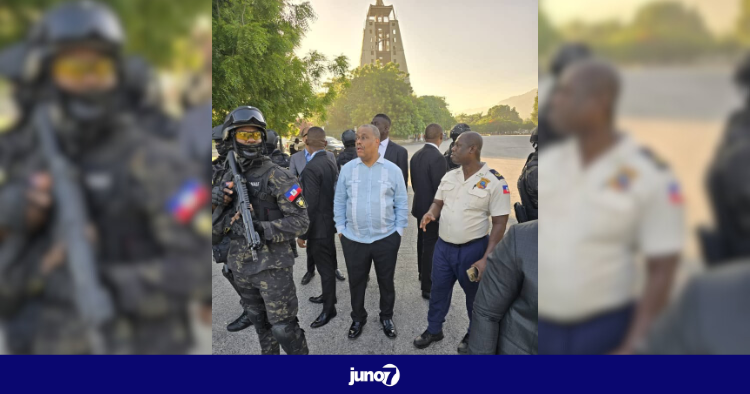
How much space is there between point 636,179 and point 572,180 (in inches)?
3.9

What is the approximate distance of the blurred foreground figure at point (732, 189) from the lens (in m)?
0.60

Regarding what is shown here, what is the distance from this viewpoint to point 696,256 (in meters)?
0.64

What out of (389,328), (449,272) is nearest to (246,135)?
(449,272)

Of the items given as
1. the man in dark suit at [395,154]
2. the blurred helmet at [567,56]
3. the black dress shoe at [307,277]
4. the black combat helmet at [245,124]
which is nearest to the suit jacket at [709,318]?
the blurred helmet at [567,56]

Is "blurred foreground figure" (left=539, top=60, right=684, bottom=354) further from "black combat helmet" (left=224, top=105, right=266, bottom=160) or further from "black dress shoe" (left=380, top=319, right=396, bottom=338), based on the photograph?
"black dress shoe" (left=380, top=319, right=396, bottom=338)

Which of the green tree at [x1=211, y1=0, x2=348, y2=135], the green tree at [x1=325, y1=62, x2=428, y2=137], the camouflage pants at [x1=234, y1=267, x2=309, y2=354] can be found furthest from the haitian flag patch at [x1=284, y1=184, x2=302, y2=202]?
the green tree at [x1=325, y1=62, x2=428, y2=137]

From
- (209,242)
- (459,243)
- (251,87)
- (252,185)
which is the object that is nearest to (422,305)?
(459,243)

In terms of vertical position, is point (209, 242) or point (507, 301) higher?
point (209, 242)

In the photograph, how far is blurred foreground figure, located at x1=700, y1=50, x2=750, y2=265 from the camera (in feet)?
1.97

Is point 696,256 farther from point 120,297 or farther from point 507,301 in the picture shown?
point 120,297

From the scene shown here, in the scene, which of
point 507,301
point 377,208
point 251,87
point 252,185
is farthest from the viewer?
point 251,87

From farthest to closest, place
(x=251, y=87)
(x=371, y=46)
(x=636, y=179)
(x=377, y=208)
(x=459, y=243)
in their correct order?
(x=251, y=87) → (x=377, y=208) → (x=459, y=243) → (x=371, y=46) → (x=636, y=179)

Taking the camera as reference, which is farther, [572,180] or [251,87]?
[251,87]

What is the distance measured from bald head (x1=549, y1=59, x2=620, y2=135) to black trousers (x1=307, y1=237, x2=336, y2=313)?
324cm
